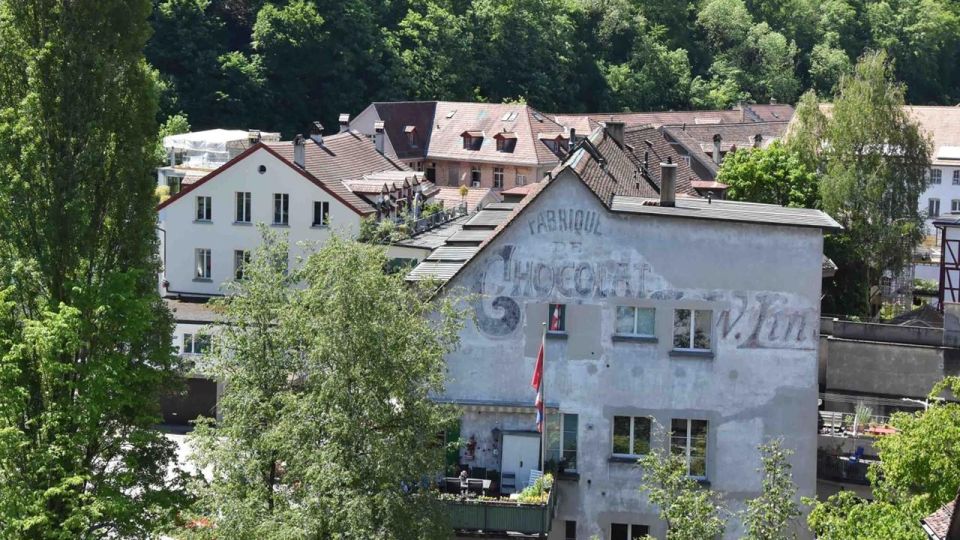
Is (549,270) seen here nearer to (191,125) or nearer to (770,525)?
(770,525)

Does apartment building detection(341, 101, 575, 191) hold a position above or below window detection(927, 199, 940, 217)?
above

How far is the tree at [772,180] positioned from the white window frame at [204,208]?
18029 mm

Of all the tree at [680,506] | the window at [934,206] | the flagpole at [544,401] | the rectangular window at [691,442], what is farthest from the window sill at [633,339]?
the window at [934,206]

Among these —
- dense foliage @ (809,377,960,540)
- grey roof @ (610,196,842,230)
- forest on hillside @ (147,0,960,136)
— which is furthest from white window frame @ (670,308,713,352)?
forest on hillside @ (147,0,960,136)

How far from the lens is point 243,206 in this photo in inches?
2480

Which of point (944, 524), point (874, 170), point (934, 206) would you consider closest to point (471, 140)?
point (934, 206)

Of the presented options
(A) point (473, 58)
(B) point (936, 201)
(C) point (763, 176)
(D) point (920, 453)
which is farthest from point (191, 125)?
(D) point (920, 453)

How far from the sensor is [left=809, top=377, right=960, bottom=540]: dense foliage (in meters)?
25.3

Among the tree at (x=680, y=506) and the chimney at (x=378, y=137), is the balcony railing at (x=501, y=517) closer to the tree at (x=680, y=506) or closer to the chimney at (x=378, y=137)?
the tree at (x=680, y=506)

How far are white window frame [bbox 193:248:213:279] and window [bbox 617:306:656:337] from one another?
31760 mm

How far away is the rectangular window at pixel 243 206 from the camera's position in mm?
62906

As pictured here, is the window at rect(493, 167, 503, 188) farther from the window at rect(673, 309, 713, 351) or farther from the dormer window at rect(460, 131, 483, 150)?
the window at rect(673, 309, 713, 351)

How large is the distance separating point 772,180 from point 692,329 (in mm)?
33315

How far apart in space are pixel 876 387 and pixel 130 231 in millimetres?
18276
